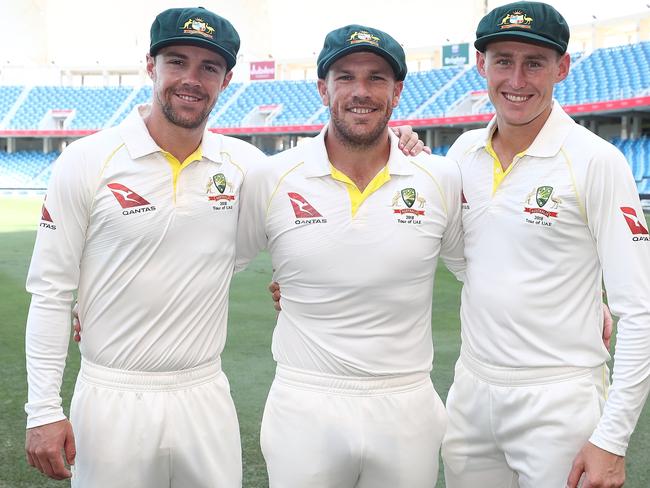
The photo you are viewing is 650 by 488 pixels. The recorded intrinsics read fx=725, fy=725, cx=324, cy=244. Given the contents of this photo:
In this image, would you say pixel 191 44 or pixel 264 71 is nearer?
pixel 191 44

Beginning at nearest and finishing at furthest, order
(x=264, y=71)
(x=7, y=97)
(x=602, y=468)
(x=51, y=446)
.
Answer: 1. (x=602, y=468)
2. (x=51, y=446)
3. (x=264, y=71)
4. (x=7, y=97)

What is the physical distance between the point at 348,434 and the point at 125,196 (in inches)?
49.3

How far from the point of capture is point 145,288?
9.31 feet

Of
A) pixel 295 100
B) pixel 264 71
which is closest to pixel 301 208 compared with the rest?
pixel 295 100

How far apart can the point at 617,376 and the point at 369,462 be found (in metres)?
0.96

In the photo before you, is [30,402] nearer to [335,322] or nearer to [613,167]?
[335,322]

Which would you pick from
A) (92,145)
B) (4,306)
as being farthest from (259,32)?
(92,145)

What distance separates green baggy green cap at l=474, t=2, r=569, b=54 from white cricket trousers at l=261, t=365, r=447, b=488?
55.3 inches

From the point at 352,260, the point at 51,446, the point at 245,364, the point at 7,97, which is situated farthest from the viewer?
the point at 7,97

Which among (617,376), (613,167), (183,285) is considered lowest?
(617,376)

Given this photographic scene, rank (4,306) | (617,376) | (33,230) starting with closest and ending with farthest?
(617,376)
(4,306)
(33,230)

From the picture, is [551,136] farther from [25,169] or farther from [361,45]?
[25,169]

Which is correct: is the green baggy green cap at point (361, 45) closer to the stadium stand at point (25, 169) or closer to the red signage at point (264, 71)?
the stadium stand at point (25, 169)

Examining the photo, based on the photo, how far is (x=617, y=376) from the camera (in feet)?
8.51
